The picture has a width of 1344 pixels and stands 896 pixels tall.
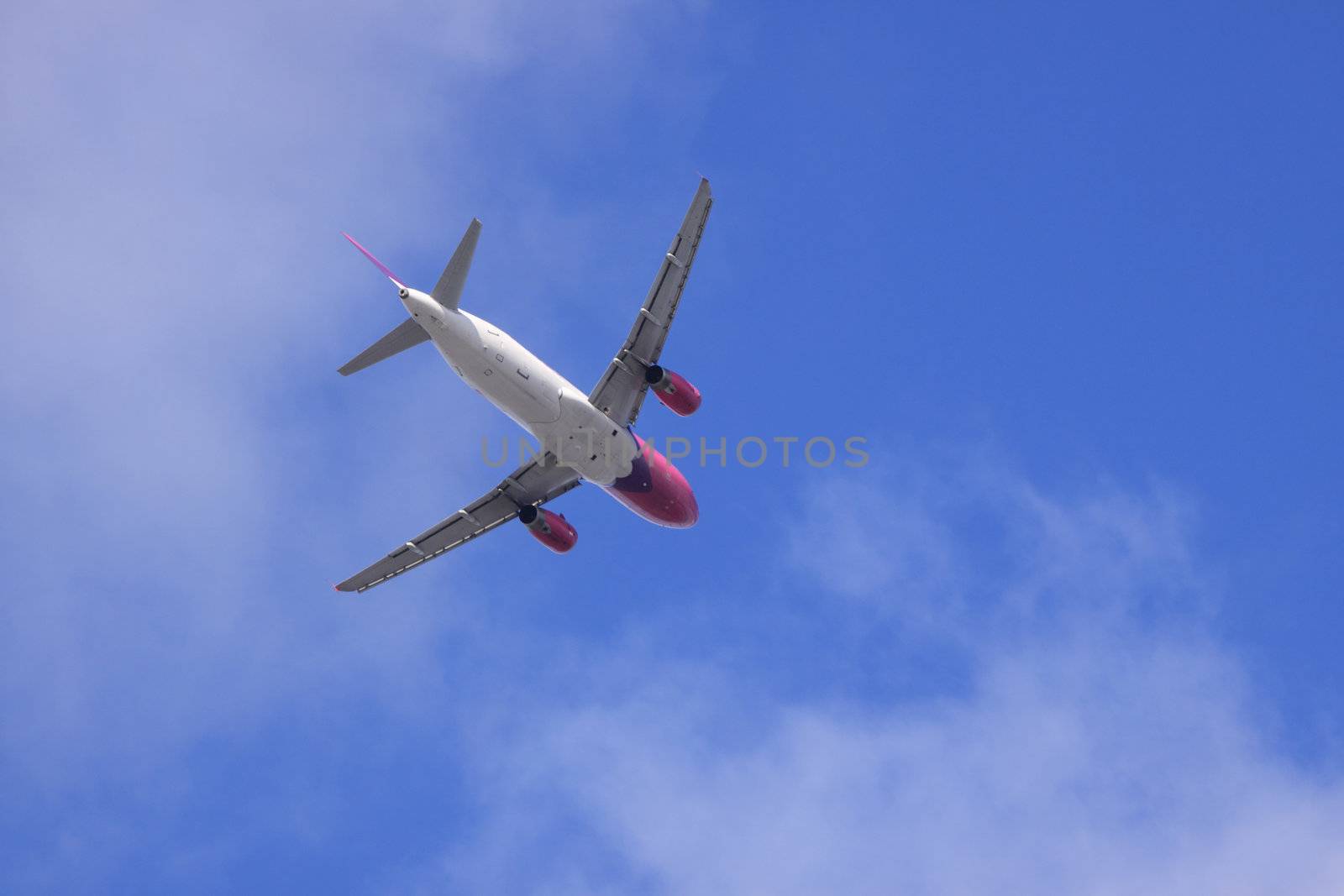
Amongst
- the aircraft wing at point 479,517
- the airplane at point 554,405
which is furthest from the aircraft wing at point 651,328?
the aircraft wing at point 479,517

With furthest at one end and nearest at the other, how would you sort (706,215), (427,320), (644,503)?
(644,503), (706,215), (427,320)

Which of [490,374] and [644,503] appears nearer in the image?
[490,374]

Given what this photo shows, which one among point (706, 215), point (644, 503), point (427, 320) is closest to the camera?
point (427, 320)

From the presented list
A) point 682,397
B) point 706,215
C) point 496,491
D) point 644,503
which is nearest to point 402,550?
point 496,491

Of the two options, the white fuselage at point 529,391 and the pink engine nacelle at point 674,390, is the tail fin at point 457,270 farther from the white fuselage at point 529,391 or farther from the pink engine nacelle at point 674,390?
the pink engine nacelle at point 674,390

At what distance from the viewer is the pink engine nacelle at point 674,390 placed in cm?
5700

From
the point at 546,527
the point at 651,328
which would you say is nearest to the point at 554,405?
the point at 651,328

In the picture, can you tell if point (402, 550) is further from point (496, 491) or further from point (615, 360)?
point (615, 360)

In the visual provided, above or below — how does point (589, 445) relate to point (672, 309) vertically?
below

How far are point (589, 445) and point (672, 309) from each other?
6363 millimetres

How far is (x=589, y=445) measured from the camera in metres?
56.8

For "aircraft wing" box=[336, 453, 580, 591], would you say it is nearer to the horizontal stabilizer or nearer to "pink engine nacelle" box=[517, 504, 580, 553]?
"pink engine nacelle" box=[517, 504, 580, 553]

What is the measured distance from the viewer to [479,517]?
2485 inches

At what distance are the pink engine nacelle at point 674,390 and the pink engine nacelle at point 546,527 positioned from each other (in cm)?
836
